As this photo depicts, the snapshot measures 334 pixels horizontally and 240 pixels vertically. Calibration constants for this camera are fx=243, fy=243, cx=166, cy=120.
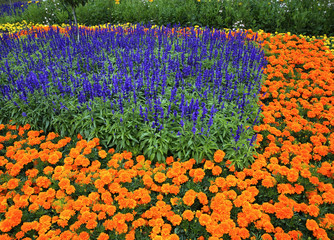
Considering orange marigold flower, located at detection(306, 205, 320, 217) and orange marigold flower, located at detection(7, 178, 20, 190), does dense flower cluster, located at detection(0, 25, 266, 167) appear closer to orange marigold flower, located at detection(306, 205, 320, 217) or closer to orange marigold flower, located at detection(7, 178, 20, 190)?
orange marigold flower, located at detection(306, 205, 320, 217)

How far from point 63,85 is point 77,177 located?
8.51ft

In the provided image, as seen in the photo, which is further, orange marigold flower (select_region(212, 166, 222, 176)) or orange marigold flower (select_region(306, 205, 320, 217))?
orange marigold flower (select_region(212, 166, 222, 176))

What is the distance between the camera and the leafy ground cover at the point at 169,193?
2.96m

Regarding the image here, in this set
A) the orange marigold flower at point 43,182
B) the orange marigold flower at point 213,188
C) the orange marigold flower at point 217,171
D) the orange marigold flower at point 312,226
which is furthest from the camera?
the orange marigold flower at point 217,171

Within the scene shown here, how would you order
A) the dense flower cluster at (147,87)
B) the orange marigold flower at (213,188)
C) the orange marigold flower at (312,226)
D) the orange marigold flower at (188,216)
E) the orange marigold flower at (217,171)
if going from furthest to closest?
1. the dense flower cluster at (147,87)
2. the orange marigold flower at (217,171)
3. the orange marigold flower at (213,188)
4. the orange marigold flower at (188,216)
5. the orange marigold flower at (312,226)

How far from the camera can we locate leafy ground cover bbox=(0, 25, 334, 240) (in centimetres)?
296

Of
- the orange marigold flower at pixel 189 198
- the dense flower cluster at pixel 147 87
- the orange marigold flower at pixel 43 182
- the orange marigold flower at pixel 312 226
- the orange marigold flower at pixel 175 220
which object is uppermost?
the dense flower cluster at pixel 147 87

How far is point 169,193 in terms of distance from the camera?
3.57m

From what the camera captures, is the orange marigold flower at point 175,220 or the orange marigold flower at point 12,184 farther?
the orange marigold flower at point 12,184

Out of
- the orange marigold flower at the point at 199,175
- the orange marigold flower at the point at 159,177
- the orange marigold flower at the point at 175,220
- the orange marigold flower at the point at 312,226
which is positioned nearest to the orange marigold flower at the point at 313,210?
the orange marigold flower at the point at 312,226

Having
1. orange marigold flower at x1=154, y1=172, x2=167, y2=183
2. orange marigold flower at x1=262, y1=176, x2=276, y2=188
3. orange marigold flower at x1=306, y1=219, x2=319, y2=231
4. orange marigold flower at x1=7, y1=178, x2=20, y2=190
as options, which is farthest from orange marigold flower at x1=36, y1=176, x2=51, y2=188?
orange marigold flower at x1=306, y1=219, x2=319, y2=231

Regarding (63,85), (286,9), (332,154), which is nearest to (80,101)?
(63,85)

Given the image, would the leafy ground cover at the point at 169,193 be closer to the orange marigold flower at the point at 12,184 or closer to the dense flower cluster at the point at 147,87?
the orange marigold flower at the point at 12,184

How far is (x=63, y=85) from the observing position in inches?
213
